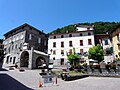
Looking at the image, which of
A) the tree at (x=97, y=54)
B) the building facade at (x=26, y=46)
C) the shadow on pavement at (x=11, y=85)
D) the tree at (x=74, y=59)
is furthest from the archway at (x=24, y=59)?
the shadow on pavement at (x=11, y=85)

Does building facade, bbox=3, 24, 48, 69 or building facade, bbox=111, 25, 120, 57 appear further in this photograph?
building facade, bbox=3, 24, 48, 69

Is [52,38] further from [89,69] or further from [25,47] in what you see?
[89,69]

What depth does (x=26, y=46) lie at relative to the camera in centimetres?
3841

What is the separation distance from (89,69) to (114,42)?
15.3 metres

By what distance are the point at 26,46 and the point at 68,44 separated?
12.3 metres

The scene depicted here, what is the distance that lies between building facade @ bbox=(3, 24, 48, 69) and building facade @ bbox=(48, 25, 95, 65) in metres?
3.60

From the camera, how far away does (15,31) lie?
45562mm

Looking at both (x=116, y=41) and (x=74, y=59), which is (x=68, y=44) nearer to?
(x=74, y=59)

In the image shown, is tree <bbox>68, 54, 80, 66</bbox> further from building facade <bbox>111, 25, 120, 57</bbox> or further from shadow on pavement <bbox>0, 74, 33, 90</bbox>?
shadow on pavement <bbox>0, 74, 33, 90</bbox>

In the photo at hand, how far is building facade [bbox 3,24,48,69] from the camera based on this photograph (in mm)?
36219

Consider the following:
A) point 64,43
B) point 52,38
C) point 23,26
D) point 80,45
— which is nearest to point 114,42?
point 80,45

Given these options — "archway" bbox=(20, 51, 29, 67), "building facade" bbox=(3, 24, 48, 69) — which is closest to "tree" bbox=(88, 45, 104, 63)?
"building facade" bbox=(3, 24, 48, 69)

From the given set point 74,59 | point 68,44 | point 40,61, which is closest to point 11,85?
point 74,59

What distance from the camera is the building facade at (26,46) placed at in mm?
36219
